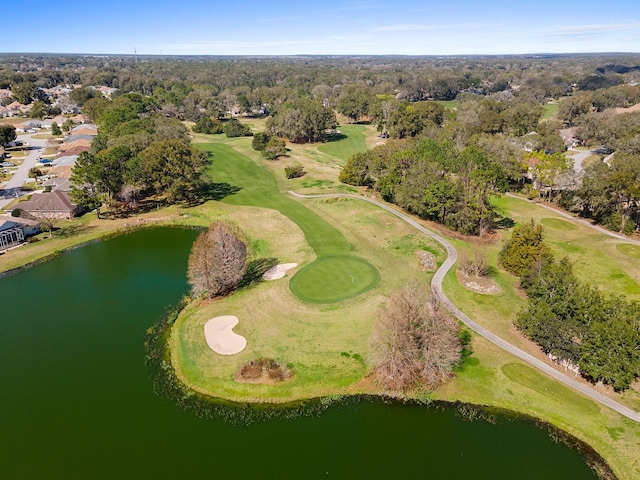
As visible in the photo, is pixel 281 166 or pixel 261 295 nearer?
pixel 261 295

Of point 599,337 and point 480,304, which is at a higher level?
point 599,337

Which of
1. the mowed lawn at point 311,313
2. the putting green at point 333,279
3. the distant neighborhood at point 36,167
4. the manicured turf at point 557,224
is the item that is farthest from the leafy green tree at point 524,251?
the distant neighborhood at point 36,167

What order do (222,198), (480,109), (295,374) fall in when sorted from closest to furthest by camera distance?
(295,374), (222,198), (480,109)

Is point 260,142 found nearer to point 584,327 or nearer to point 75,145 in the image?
point 75,145

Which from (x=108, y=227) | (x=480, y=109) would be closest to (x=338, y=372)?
(x=108, y=227)

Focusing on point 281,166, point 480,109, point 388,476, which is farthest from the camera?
point 480,109

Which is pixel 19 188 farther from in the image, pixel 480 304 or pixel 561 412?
pixel 561 412
